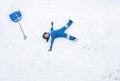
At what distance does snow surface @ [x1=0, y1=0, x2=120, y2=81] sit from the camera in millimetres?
7172

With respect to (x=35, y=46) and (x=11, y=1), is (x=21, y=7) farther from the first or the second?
(x=35, y=46)

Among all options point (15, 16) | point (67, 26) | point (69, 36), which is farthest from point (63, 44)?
point (15, 16)

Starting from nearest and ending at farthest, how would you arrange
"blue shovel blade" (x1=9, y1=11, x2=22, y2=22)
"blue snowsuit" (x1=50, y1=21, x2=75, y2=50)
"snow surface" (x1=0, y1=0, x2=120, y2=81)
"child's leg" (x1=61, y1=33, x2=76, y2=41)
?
"snow surface" (x1=0, y1=0, x2=120, y2=81) < "child's leg" (x1=61, y1=33, x2=76, y2=41) < "blue snowsuit" (x1=50, y1=21, x2=75, y2=50) < "blue shovel blade" (x1=9, y1=11, x2=22, y2=22)

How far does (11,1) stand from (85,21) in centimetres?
280

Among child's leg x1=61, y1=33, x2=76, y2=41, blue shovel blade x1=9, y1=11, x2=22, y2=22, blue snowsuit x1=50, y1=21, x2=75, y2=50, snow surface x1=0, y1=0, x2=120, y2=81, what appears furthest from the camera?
blue shovel blade x1=9, y1=11, x2=22, y2=22

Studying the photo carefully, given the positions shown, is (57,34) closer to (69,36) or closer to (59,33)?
(59,33)

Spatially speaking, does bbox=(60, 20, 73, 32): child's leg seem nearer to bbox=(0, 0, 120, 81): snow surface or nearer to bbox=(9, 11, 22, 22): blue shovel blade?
bbox=(0, 0, 120, 81): snow surface

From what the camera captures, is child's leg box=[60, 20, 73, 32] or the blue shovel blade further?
the blue shovel blade

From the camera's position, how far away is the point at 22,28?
8258mm

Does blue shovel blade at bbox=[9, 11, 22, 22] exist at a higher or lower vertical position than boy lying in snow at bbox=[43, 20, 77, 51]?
higher

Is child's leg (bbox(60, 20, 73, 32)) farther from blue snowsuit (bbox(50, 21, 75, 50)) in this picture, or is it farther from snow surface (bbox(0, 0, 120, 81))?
snow surface (bbox(0, 0, 120, 81))

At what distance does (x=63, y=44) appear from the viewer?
25.4 feet

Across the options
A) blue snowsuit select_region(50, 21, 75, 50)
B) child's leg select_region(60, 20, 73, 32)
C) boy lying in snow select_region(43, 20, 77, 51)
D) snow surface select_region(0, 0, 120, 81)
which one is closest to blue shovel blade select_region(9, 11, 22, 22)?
snow surface select_region(0, 0, 120, 81)

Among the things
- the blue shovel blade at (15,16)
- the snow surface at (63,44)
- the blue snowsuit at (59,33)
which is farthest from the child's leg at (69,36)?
the blue shovel blade at (15,16)
